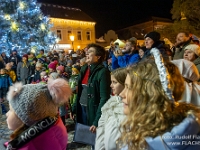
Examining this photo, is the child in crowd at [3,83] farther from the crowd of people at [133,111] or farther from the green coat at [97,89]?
the crowd of people at [133,111]

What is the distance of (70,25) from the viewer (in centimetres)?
3919

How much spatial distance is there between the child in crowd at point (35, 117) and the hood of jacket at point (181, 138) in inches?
36.8

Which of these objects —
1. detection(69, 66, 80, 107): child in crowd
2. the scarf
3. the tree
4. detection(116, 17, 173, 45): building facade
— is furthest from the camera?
detection(116, 17, 173, 45): building facade

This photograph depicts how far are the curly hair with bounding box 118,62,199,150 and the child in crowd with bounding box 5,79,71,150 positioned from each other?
70cm

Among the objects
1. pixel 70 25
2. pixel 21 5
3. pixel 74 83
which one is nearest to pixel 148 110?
pixel 74 83

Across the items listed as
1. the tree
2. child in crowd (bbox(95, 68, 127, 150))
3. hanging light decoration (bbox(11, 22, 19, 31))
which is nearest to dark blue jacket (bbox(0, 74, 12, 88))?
child in crowd (bbox(95, 68, 127, 150))

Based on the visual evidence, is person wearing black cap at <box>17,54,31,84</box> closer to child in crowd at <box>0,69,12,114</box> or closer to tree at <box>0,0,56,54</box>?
child in crowd at <box>0,69,12,114</box>

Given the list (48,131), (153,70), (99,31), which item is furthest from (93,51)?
(99,31)

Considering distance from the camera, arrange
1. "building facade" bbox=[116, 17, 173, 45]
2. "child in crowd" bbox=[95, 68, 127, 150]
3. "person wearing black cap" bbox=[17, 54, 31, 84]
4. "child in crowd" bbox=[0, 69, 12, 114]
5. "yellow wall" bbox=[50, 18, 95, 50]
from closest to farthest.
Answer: "child in crowd" bbox=[95, 68, 127, 150] → "child in crowd" bbox=[0, 69, 12, 114] → "person wearing black cap" bbox=[17, 54, 31, 84] → "yellow wall" bbox=[50, 18, 95, 50] → "building facade" bbox=[116, 17, 173, 45]

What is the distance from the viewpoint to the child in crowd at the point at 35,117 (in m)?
1.76

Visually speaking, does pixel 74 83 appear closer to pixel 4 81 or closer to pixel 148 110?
pixel 4 81

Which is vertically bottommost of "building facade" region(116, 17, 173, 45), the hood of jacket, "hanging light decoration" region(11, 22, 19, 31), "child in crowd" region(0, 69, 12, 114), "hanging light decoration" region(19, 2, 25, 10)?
"child in crowd" region(0, 69, 12, 114)

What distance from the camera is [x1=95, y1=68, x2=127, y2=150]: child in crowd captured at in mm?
2060

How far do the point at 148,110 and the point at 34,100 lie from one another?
3.24 ft
